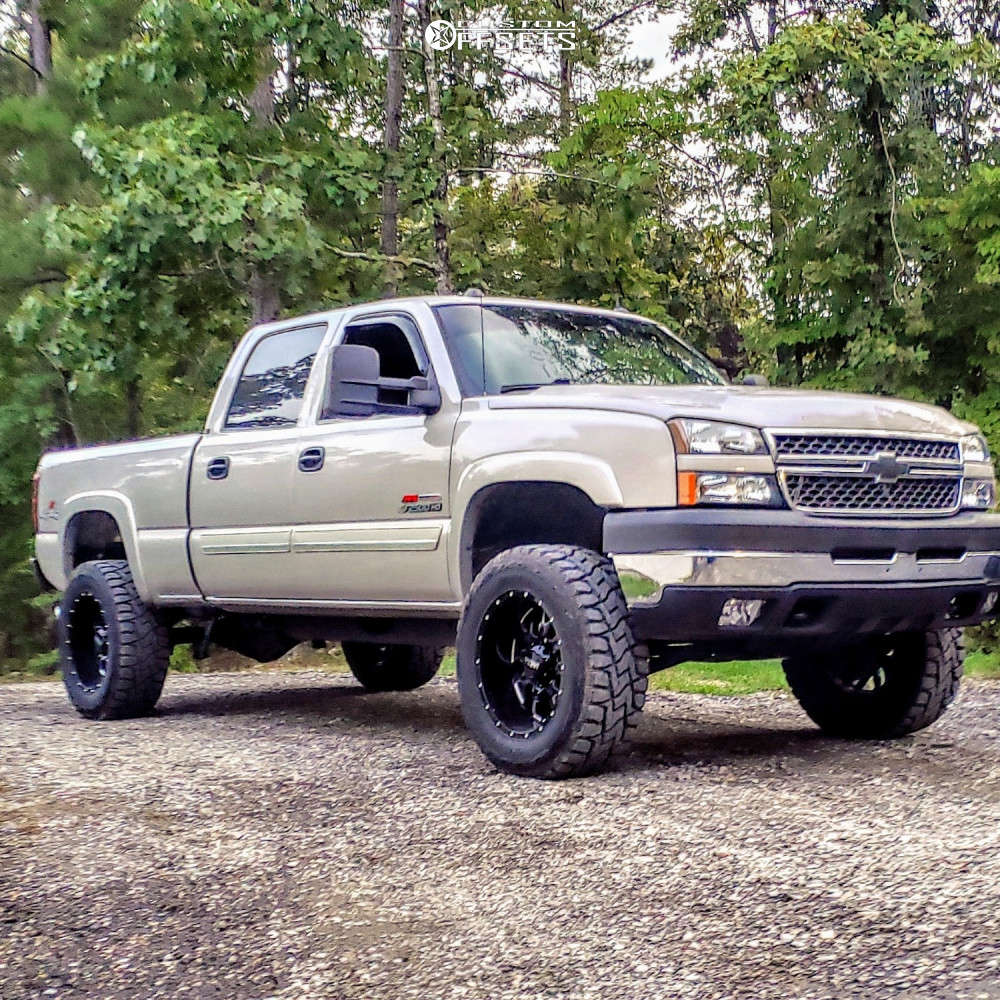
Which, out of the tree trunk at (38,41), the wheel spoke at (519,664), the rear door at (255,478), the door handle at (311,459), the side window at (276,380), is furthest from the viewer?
the tree trunk at (38,41)

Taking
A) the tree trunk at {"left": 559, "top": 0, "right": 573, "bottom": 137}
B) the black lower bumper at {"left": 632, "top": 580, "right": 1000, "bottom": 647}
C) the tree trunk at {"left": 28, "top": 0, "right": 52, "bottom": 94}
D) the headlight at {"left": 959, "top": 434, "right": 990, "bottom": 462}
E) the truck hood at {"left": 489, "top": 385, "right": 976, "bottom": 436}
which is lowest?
the black lower bumper at {"left": 632, "top": 580, "right": 1000, "bottom": 647}

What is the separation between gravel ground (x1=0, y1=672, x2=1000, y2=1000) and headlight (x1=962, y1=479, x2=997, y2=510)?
1036 mm

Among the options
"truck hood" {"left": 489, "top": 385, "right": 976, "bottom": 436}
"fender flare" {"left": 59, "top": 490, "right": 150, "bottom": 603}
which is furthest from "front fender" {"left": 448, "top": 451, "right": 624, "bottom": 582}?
"fender flare" {"left": 59, "top": 490, "right": 150, "bottom": 603}

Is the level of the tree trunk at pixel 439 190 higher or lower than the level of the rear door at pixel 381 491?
higher

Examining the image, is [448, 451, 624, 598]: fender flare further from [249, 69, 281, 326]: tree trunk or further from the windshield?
[249, 69, 281, 326]: tree trunk

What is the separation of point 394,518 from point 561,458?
114 cm

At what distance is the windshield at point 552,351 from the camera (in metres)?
6.20

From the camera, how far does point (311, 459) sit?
22.0 ft

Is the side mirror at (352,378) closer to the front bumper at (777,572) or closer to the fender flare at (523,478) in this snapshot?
the fender flare at (523,478)

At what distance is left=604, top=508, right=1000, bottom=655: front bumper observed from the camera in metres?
4.96

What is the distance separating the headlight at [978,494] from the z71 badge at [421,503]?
217 centimetres

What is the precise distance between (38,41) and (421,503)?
20.9 m

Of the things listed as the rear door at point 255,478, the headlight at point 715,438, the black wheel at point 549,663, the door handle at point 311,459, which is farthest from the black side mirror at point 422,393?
the headlight at point 715,438

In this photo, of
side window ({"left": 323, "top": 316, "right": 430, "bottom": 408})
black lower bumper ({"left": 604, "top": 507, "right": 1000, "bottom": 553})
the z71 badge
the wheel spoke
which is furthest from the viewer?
side window ({"left": 323, "top": 316, "right": 430, "bottom": 408})
